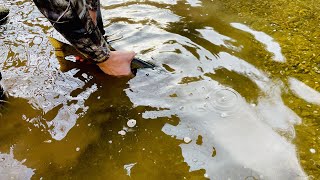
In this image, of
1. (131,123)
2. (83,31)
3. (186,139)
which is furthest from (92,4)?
(186,139)

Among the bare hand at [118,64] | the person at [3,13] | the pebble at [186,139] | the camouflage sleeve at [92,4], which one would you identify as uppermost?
the camouflage sleeve at [92,4]

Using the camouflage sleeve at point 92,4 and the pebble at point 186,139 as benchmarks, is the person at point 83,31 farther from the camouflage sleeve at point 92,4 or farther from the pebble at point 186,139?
the pebble at point 186,139


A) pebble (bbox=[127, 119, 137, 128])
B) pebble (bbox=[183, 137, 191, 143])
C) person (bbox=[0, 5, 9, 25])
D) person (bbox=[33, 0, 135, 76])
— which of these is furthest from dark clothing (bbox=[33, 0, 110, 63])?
person (bbox=[0, 5, 9, 25])

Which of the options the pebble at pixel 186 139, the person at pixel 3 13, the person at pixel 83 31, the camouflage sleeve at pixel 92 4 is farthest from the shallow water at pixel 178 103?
the camouflage sleeve at pixel 92 4

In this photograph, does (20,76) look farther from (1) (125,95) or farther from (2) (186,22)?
(2) (186,22)

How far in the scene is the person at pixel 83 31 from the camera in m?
2.31

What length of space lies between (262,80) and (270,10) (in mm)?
1290

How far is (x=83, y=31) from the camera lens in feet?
8.14

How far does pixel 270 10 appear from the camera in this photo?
3.69 meters

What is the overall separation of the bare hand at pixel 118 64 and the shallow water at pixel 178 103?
0.08 meters

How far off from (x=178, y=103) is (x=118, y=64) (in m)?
0.65

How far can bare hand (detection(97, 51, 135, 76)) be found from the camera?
109 inches

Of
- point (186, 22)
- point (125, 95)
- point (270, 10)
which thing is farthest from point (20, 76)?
point (270, 10)

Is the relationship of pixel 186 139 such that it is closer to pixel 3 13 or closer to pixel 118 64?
pixel 118 64
